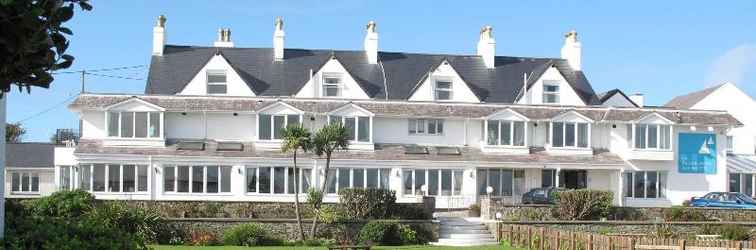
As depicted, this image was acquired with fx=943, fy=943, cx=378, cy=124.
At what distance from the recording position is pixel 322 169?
151 ft

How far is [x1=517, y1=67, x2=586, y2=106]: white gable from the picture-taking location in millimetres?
51344

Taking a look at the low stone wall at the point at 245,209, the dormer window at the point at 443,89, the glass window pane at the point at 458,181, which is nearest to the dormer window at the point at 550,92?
the dormer window at the point at 443,89

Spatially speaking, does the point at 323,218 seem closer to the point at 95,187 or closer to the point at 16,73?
the point at 95,187

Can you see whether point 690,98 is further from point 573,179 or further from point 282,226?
point 282,226

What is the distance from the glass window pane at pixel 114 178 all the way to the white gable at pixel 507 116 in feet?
60.1

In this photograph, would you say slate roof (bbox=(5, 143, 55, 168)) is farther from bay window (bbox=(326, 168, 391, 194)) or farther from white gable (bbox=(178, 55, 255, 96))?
bay window (bbox=(326, 168, 391, 194))

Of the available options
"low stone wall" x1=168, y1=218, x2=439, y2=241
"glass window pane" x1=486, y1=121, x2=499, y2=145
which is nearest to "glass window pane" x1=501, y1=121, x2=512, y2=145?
"glass window pane" x1=486, y1=121, x2=499, y2=145

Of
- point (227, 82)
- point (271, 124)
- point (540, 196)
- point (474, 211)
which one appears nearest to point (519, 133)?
point (540, 196)

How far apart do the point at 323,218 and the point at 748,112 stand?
45.1 metres

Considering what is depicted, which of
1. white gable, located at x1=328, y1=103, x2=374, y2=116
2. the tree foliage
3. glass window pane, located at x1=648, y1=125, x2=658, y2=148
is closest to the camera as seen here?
the tree foliage

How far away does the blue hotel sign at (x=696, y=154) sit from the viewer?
164 feet

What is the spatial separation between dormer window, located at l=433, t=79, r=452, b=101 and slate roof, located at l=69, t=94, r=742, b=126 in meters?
2.19

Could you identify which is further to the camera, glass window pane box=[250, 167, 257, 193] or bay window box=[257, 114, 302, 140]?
bay window box=[257, 114, 302, 140]

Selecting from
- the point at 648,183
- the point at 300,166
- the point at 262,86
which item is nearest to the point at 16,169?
the point at 262,86
